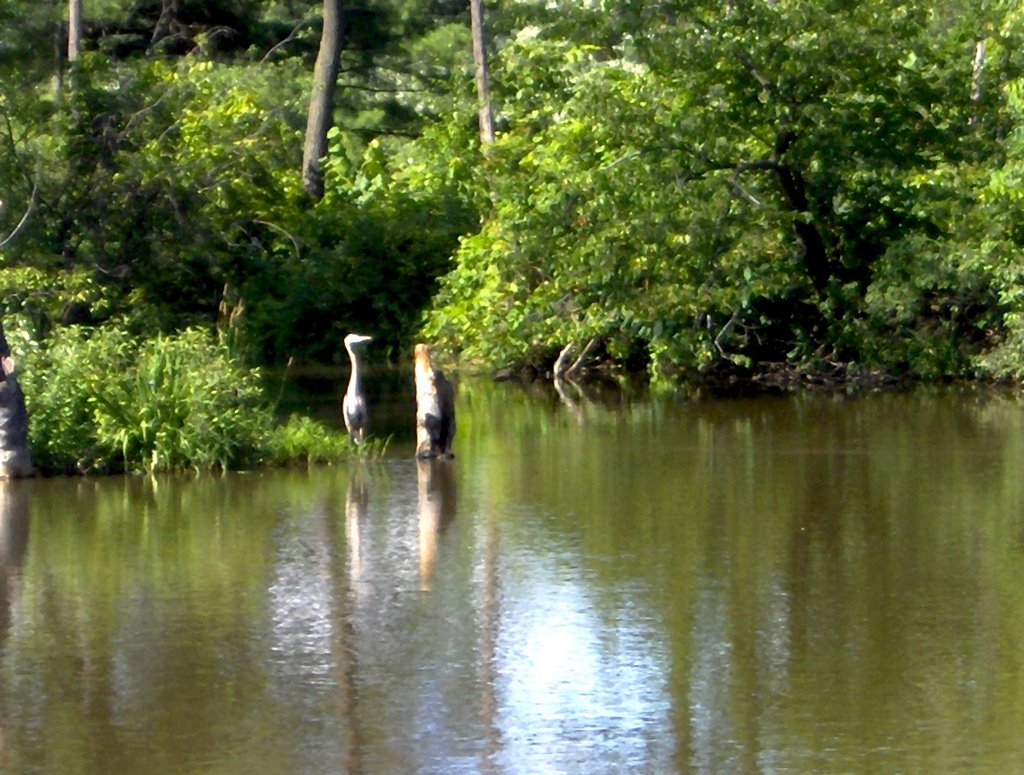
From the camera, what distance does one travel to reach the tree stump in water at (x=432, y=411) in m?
17.0

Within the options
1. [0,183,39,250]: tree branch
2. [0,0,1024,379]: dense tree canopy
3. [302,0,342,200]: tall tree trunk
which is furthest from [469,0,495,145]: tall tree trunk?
[0,183,39,250]: tree branch

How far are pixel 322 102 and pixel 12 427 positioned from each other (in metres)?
23.0

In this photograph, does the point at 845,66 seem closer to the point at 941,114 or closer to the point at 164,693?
the point at 941,114

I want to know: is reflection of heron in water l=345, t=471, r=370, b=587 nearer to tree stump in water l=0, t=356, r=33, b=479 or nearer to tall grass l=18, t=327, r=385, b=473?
tall grass l=18, t=327, r=385, b=473

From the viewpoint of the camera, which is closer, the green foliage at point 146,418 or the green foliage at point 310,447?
the green foliage at point 146,418

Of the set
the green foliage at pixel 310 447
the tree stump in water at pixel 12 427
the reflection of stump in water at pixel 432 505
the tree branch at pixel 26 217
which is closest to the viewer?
the reflection of stump in water at pixel 432 505

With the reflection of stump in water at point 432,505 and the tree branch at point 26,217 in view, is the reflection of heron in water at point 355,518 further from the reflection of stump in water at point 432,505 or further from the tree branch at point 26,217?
the tree branch at point 26,217

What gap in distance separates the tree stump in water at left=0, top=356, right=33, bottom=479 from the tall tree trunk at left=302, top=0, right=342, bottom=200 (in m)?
21.9

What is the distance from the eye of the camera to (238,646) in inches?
384

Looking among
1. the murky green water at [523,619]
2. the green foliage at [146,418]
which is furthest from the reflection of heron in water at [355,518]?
the green foliage at [146,418]

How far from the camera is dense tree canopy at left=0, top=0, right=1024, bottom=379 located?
2575cm

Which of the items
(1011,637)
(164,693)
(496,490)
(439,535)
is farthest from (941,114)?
(164,693)

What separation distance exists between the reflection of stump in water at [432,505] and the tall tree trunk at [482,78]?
2001 cm

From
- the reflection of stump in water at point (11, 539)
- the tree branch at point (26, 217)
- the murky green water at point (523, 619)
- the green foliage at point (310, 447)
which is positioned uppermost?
the tree branch at point (26, 217)
